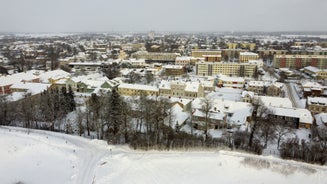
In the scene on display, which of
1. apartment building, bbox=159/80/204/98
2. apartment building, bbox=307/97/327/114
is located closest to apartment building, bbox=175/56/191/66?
apartment building, bbox=159/80/204/98

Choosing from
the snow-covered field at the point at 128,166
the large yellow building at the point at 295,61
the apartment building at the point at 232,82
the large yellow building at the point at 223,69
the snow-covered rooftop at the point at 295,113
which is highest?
the large yellow building at the point at 295,61

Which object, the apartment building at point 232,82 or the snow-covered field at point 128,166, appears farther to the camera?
the apartment building at point 232,82

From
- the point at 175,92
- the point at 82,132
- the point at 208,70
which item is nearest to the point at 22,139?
the point at 82,132

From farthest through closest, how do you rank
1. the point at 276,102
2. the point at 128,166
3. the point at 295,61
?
the point at 295,61 → the point at 276,102 → the point at 128,166

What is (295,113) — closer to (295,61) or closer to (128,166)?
(128,166)

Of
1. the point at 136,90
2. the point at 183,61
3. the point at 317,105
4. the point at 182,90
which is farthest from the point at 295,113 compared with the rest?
the point at 183,61

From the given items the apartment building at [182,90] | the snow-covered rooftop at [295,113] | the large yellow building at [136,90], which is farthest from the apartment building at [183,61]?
the snow-covered rooftop at [295,113]

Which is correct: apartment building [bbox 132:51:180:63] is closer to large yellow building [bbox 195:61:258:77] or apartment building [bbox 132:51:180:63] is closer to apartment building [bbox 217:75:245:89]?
large yellow building [bbox 195:61:258:77]

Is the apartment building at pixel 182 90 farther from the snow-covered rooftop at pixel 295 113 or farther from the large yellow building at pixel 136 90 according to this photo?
the snow-covered rooftop at pixel 295 113

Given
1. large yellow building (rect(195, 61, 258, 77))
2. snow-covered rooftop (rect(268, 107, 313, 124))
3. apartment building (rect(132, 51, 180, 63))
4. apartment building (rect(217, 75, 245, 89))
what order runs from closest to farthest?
snow-covered rooftop (rect(268, 107, 313, 124)), apartment building (rect(217, 75, 245, 89)), large yellow building (rect(195, 61, 258, 77)), apartment building (rect(132, 51, 180, 63))
